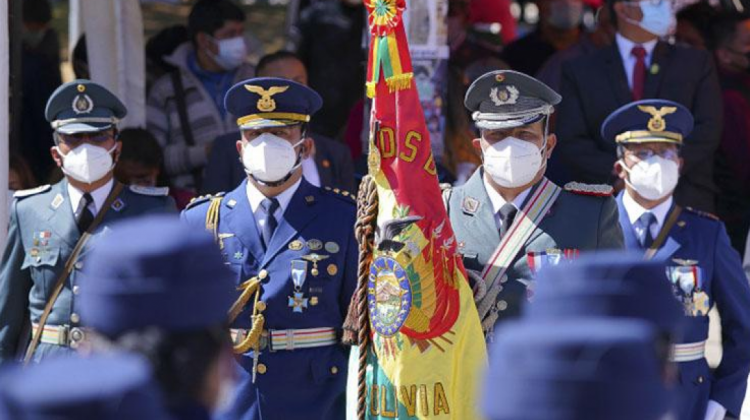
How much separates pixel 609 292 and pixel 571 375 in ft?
1.40

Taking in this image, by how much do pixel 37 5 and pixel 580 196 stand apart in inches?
212

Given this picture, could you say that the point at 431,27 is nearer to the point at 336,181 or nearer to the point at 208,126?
the point at 336,181

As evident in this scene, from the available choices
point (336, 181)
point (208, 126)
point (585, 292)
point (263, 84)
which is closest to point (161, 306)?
point (585, 292)

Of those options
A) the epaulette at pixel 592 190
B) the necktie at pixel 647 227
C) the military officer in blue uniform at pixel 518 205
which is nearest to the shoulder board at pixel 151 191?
the military officer in blue uniform at pixel 518 205

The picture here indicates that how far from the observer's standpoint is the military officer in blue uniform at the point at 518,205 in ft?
20.0

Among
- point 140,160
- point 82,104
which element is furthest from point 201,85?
point 82,104

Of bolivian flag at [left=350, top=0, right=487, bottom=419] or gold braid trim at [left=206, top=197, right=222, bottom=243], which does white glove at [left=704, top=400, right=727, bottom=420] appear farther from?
gold braid trim at [left=206, top=197, right=222, bottom=243]

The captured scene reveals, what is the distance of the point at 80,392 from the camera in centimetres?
301

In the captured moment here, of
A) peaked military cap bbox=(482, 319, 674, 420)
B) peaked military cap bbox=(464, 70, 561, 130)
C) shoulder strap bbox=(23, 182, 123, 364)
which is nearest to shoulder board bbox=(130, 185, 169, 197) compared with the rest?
shoulder strap bbox=(23, 182, 123, 364)

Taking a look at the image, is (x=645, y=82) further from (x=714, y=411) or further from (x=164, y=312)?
(x=164, y=312)

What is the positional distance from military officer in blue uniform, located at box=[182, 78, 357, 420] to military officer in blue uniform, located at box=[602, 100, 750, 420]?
1295 mm

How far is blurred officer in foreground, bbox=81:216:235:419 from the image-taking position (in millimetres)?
3393

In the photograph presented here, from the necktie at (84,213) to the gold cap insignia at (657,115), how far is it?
7.78ft

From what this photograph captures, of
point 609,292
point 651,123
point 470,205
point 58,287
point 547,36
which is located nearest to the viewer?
point 609,292
